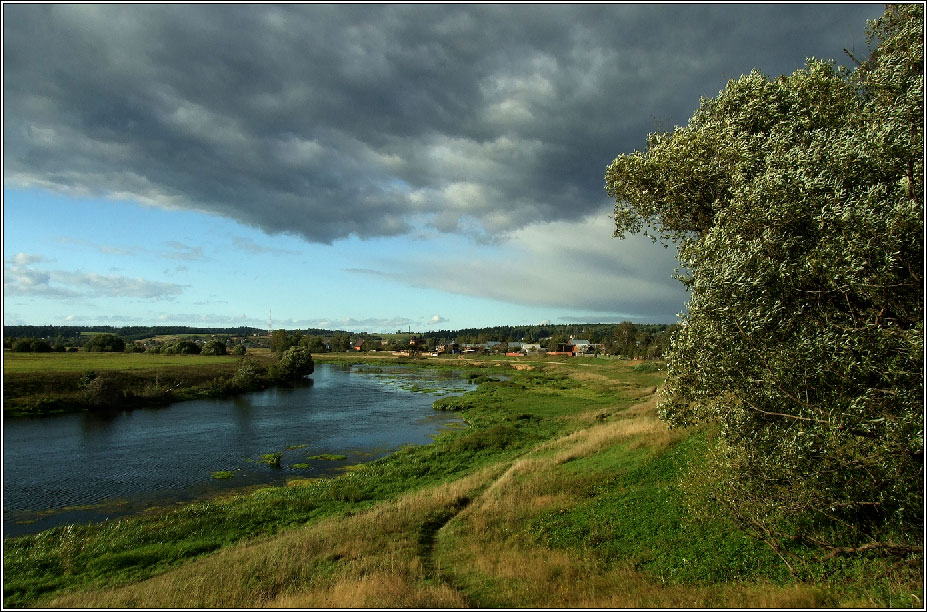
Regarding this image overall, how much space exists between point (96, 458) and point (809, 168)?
50.6 metres

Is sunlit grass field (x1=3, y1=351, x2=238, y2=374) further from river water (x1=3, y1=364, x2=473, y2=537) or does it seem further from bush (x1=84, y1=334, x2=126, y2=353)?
river water (x1=3, y1=364, x2=473, y2=537)

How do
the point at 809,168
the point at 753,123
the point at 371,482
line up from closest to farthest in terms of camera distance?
the point at 809,168
the point at 753,123
the point at 371,482

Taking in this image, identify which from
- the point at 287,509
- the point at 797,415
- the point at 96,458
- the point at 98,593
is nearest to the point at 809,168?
the point at 797,415

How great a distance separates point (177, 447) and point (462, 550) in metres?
36.4

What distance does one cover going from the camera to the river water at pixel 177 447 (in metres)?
30.5

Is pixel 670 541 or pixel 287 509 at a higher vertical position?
pixel 670 541

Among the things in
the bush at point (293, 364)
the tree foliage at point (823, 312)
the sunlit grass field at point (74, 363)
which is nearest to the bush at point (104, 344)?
the sunlit grass field at point (74, 363)

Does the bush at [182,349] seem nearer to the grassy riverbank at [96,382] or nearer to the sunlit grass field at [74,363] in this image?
the sunlit grass field at [74,363]

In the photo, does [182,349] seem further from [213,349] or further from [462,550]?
[462,550]

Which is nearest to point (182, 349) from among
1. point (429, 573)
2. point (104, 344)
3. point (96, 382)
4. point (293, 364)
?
point (104, 344)

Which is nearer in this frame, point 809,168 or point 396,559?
point 809,168

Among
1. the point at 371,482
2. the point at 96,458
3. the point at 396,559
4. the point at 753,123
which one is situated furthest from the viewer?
the point at 96,458

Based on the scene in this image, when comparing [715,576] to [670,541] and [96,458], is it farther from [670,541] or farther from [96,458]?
[96,458]

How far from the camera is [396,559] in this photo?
17.5 metres
